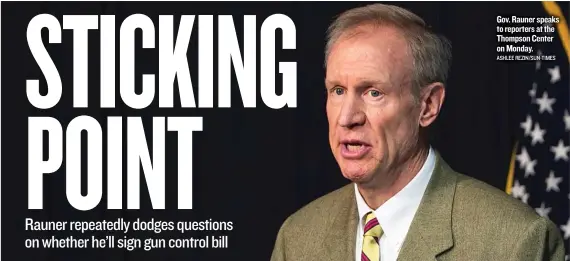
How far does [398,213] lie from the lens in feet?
10.5

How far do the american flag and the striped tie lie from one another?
0.97 m

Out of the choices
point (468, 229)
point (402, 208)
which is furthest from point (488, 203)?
point (402, 208)

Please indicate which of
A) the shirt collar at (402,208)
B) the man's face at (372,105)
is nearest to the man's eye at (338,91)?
the man's face at (372,105)

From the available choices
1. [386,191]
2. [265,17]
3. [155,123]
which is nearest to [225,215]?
[155,123]

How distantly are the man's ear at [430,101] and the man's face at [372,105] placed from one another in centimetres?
4

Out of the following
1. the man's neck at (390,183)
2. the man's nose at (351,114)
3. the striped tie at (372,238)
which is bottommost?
the striped tie at (372,238)

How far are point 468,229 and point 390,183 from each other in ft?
0.75

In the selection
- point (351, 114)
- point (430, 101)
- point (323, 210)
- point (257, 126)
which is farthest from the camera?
point (257, 126)

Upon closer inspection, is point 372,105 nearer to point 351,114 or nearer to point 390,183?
point 351,114

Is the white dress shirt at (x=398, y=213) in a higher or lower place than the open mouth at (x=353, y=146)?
lower

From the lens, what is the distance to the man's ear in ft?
10.6

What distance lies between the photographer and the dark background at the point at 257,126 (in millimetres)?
4062

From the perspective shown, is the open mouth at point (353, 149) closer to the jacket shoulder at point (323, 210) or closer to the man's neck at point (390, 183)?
the man's neck at point (390, 183)

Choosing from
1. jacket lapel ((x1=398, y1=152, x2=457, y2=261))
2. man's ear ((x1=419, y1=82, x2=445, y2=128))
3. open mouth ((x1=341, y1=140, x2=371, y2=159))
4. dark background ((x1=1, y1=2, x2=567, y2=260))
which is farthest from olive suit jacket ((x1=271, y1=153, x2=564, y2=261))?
dark background ((x1=1, y1=2, x2=567, y2=260))
